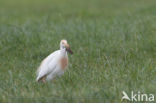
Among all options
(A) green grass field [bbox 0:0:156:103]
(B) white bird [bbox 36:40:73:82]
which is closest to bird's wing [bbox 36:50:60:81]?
(B) white bird [bbox 36:40:73:82]

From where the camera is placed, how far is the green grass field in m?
5.37

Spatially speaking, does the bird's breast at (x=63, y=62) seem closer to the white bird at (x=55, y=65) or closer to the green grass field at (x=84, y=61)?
the white bird at (x=55, y=65)

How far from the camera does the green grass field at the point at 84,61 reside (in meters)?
5.37

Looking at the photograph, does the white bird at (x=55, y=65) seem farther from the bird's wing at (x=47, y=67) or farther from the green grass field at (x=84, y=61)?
the green grass field at (x=84, y=61)

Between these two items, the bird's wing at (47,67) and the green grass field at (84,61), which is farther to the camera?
the bird's wing at (47,67)

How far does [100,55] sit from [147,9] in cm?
725

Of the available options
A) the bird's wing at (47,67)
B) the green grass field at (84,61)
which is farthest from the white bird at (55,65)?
the green grass field at (84,61)

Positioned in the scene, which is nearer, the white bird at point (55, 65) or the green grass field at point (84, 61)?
the green grass field at point (84, 61)

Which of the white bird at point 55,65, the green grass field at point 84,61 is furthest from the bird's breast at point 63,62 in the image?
the green grass field at point 84,61

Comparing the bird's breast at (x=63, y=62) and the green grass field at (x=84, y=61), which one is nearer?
the green grass field at (x=84, y=61)

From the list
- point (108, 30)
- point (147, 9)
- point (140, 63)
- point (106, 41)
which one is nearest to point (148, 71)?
point (140, 63)

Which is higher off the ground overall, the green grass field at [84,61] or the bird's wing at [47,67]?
the bird's wing at [47,67]

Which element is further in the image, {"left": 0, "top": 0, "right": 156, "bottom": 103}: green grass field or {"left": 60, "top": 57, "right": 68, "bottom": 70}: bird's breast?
{"left": 60, "top": 57, "right": 68, "bottom": 70}: bird's breast

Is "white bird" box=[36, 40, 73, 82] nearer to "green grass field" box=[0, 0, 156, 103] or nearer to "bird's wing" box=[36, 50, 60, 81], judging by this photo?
"bird's wing" box=[36, 50, 60, 81]
